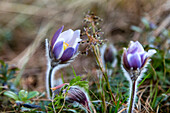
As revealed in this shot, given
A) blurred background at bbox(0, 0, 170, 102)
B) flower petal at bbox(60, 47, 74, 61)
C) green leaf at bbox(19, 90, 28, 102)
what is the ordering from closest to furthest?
flower petal at bbox(60, 47, 74, 61) < green leaf at bbox(19, 90, 28, 102) < blurred background at bbox(0, 0, 170, 102)

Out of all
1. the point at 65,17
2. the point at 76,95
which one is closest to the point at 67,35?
the point at 76,95

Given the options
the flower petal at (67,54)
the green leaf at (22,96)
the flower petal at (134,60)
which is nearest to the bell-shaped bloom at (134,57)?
the flower petal at (134,60)

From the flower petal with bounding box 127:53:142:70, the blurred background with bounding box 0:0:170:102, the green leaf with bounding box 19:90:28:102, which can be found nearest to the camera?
the flower petal with bounding box 127:53:142:70

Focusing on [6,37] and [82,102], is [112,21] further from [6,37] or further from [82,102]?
[82,102]

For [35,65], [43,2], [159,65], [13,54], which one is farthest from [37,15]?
[159,65]

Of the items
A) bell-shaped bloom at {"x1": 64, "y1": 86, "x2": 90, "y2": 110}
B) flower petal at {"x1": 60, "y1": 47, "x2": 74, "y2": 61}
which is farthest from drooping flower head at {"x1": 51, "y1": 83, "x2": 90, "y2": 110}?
flower petal at {"x1": 60, "y1": 47, "x2": 74, "y2": 61}

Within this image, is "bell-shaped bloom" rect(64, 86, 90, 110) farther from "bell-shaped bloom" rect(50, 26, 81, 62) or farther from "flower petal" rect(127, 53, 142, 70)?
"flower petal" rect(127, 53, 142, 70)

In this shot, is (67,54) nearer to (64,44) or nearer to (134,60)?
(64,44)
